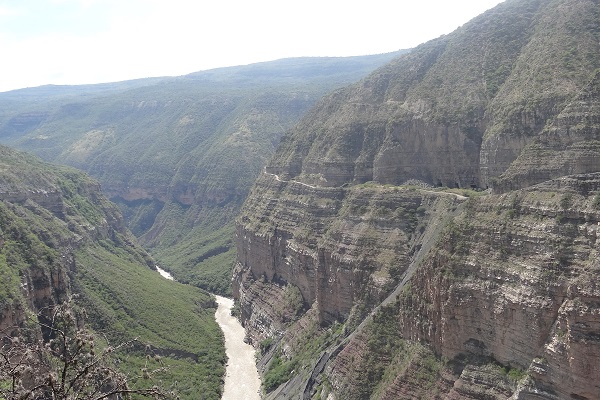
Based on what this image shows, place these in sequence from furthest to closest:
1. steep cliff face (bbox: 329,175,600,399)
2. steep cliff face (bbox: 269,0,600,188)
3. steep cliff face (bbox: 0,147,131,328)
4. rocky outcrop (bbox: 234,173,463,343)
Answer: steep cliff face (bbox: 269,0,600,188), rocky outcrop (bbox: 234,173,463,343), steep cliff face (bbox: 0,147,131,328), steep cliff face (bbox: 329,175,600,399)

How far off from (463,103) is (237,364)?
45.3 m

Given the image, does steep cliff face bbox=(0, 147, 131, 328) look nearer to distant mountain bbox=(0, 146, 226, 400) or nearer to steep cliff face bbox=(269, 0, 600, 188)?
distant mountain bbox=(0, 146, 226, 400)

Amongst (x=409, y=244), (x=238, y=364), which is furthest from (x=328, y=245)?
(x=238, y=364)

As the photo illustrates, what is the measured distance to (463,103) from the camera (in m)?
70.9

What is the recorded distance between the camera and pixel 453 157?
68.7m

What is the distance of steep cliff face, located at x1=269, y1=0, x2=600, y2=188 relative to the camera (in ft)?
192

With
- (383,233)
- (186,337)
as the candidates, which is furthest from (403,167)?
(186,337)

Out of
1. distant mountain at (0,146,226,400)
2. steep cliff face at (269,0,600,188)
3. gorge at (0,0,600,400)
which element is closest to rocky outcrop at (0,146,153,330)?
distant mountain at (0,146,226,400)

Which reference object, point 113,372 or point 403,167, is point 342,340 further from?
point 113,372

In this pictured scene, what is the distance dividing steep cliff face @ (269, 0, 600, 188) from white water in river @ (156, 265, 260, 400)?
26.5m

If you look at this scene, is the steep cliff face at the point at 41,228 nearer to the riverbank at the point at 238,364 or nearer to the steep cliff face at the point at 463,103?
the riverbank at the point at 238,364

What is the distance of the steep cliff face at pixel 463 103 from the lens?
192 feet

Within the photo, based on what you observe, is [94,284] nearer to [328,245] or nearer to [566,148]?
[328,245]

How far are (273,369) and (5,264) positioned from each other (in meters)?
32.0
